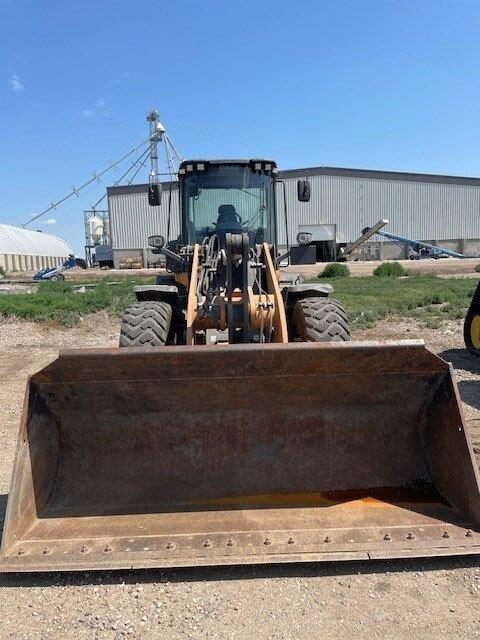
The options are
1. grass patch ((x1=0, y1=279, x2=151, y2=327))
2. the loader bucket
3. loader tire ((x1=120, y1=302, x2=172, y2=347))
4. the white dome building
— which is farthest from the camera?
the white dome building

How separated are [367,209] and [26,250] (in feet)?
131

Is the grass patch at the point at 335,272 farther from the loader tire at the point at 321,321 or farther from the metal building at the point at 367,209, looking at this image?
the loader tire at the point at 321,321

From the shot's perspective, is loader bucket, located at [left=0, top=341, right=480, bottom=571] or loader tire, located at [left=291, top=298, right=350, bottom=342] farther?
loader tire, located at [left=291, top=298, right=350, bottom=342]

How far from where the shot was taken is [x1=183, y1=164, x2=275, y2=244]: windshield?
5695mm

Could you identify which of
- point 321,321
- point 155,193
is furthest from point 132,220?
point 321,321

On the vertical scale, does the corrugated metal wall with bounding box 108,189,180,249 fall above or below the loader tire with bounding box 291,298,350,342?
above

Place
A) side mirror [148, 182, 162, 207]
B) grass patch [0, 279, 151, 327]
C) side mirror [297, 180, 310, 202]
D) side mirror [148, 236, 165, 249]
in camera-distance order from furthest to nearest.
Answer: grass patch [0, 279, 151, 327], side mirror [297, 180, 310, 202], side mirror [148, 182, 162, 207], side mirror [148, 236, 165, 249]

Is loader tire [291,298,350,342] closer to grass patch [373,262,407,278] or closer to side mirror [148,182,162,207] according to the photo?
side mirror [148,182,162,207]

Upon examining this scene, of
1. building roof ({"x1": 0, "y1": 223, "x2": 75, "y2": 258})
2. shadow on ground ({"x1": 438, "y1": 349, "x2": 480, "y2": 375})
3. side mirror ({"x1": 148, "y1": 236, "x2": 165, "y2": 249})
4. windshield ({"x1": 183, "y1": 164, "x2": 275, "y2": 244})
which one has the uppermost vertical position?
building roof ({"x1": 0, "y1": 223, "x2": 75, "y2": 258})

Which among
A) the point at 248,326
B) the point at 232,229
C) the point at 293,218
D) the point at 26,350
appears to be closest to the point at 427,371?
the point at 248,326

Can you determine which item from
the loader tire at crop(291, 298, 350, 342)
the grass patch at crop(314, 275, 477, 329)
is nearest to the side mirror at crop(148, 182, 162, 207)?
the loader tire at crop(291, 298, 350, 342)

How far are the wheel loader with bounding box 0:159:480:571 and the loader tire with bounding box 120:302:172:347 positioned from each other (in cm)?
129

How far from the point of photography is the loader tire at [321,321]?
4.62m

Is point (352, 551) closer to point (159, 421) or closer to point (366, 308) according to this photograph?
point (159, 421)
